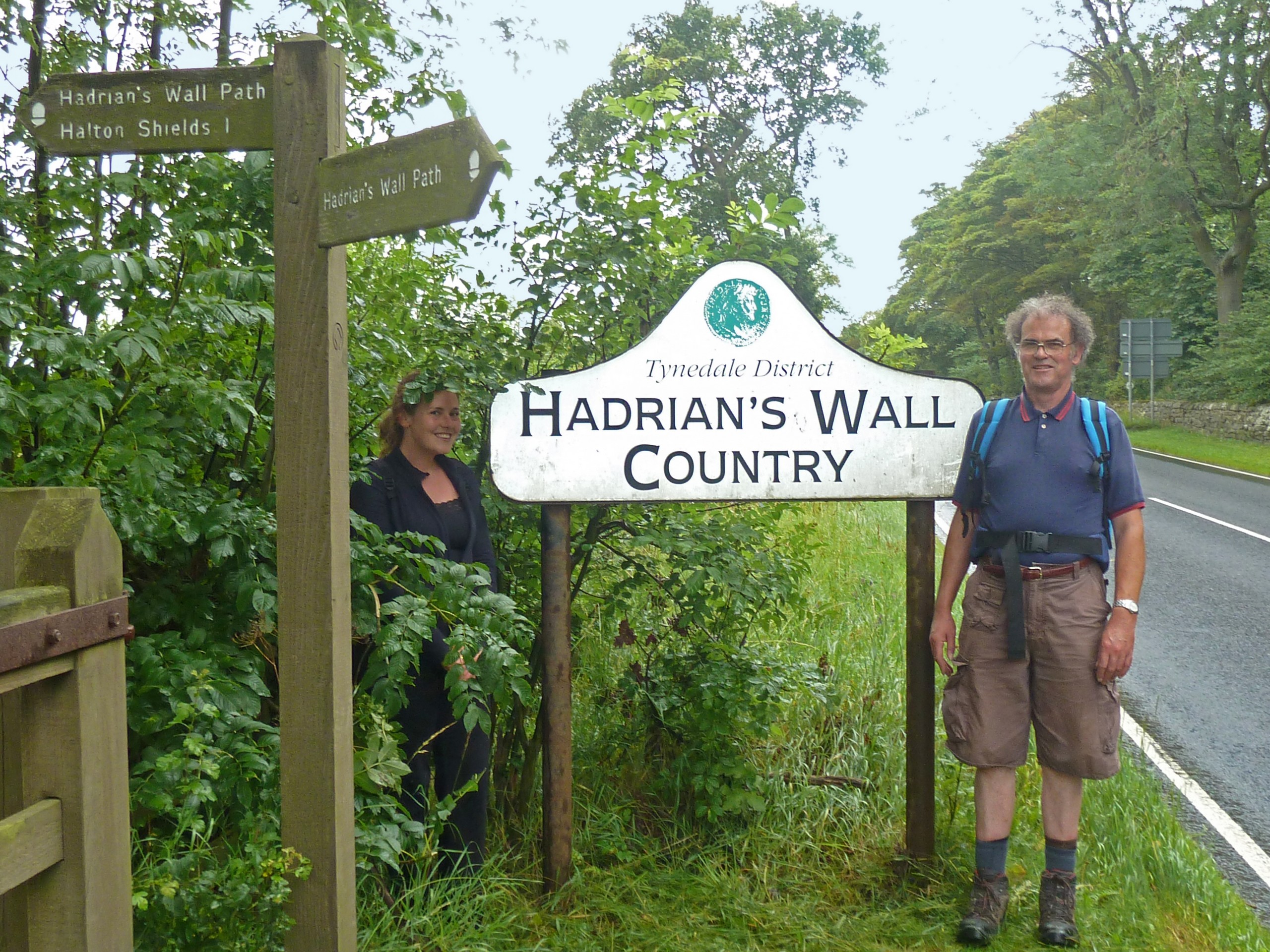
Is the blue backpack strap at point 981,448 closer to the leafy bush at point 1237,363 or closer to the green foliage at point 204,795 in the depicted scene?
the green foliage at point 204,795

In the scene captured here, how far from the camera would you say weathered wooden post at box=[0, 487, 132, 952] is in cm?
172

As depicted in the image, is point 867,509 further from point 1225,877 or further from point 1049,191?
point 1049,191

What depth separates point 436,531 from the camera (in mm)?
3377

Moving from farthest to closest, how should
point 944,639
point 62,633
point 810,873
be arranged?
1. point 810,873
2. point 944,639
3. point 62,633

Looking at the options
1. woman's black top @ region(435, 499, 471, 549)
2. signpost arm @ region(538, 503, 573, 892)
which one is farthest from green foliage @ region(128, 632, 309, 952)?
signpost arm @ region(538, 503, 573, 892)

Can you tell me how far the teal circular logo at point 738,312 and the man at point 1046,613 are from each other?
0.78 metres

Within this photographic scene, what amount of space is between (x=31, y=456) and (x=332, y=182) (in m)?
1.25

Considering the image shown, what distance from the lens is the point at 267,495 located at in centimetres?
302

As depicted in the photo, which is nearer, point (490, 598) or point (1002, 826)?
point (490, 598)

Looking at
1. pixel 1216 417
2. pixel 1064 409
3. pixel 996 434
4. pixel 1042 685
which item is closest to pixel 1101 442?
pixel 1064 409

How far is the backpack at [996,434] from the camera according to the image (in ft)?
10.7

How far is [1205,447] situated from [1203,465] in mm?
3568

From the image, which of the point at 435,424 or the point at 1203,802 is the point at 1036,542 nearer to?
the point at 435,424

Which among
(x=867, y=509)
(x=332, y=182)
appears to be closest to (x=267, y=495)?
(x=332, y=182)
